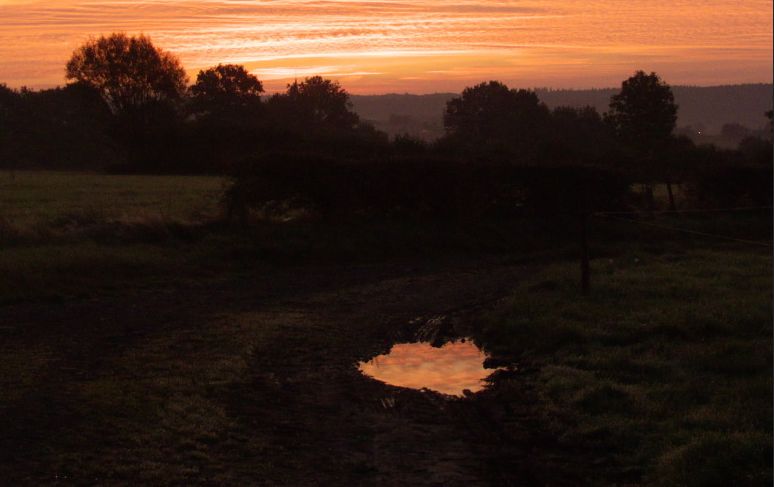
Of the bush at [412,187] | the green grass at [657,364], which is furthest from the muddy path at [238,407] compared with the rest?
the bush at [412,187]

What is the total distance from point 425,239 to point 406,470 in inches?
815

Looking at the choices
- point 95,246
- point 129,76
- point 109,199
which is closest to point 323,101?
point 129,76

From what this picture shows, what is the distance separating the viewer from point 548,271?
2431cm

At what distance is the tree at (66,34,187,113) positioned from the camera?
83062mm

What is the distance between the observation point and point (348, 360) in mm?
14805

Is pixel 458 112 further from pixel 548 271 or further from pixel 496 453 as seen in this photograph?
pixel 496 453

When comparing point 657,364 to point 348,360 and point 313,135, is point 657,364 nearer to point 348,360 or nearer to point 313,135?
point 348,360

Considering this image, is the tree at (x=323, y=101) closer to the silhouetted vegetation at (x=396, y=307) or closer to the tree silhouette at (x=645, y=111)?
the tree silhouette at (x=645, y=111)

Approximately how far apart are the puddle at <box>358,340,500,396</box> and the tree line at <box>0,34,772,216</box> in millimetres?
15467

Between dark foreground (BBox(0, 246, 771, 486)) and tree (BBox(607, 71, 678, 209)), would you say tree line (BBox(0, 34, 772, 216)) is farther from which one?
dark foreground (BBox(0, 246, 771, 486))

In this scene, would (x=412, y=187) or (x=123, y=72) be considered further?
(x=123, y=72)

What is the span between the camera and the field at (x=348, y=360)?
31.0 ft

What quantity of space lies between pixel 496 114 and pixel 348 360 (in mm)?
77174

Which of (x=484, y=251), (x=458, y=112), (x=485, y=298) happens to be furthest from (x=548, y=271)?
(x=458, y=112)
